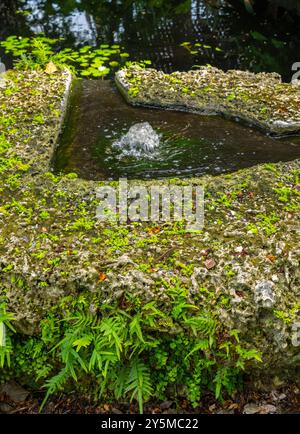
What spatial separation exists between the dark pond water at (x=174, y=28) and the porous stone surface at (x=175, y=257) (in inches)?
162

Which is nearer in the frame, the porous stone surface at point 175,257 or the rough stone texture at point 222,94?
the porous stone surface at point 175,257

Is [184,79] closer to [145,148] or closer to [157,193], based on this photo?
[145,148]

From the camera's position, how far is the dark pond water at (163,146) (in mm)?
5113

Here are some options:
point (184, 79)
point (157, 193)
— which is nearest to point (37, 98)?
point (184, 79)

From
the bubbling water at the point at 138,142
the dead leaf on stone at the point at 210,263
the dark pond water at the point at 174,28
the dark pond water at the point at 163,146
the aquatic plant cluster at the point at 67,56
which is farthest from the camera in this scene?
the dark pond water at the point at 174,28

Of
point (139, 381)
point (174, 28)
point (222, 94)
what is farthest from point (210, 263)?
point (174, 28)

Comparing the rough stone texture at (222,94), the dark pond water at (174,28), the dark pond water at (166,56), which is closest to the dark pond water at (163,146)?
the dark pond water at (166,56)

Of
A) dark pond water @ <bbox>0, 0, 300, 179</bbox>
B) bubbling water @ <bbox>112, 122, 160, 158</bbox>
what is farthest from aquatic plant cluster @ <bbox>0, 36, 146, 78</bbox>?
bubbling water @ <bbox>112, 122, 160, 158</bbox>

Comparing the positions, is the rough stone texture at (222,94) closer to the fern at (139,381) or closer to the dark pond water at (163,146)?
the dark pond water at (163,146)

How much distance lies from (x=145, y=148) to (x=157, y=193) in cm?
107

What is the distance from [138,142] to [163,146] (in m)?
0.30

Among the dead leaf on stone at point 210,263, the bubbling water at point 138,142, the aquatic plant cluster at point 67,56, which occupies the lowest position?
the dead leaf on stone at point 210,263

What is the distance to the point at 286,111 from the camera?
19.6 feet

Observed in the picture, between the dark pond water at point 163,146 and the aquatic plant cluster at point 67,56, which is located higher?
the aquatic plant cluster at point 67,56
